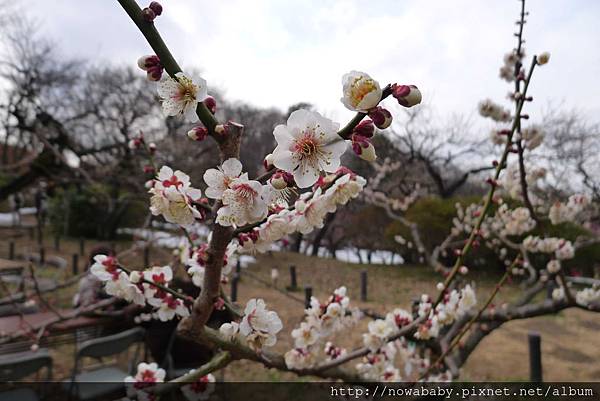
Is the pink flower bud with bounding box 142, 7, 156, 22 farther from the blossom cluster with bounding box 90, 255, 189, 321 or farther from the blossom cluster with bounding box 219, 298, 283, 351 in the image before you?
the blossom cluster with bounding box 90, 255, 189, 321

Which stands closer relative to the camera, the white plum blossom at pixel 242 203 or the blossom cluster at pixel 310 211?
the white plum blossom at pixel 242 203

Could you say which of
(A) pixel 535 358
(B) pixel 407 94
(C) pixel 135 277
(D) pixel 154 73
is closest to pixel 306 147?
(B) pixel 407 94

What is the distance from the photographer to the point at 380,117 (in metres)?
0.57

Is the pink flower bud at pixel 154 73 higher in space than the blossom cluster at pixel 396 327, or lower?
higher

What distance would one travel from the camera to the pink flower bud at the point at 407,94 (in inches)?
22.6

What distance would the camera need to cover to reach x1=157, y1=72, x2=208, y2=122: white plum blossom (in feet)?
2.13

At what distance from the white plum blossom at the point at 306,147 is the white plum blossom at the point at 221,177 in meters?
0.08

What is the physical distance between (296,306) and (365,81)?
21.0ft

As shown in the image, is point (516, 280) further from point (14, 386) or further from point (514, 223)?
point (14, 386)

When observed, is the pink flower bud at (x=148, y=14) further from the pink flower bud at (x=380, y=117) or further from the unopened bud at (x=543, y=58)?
the unopened bud at (x=543, y=58)

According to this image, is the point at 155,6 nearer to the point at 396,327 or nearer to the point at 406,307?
the point at 396,327

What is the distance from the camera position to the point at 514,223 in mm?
3912

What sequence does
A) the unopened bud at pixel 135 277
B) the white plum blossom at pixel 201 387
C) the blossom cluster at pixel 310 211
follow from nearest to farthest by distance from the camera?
the blossom cluster at pixel 310 211, the unopened bud at pixel 135 277, the white plum blossom at pixel 201 387

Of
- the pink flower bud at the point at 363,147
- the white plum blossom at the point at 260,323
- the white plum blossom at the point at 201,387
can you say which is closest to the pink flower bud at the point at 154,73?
the pink flower bud at the point at 363,147
